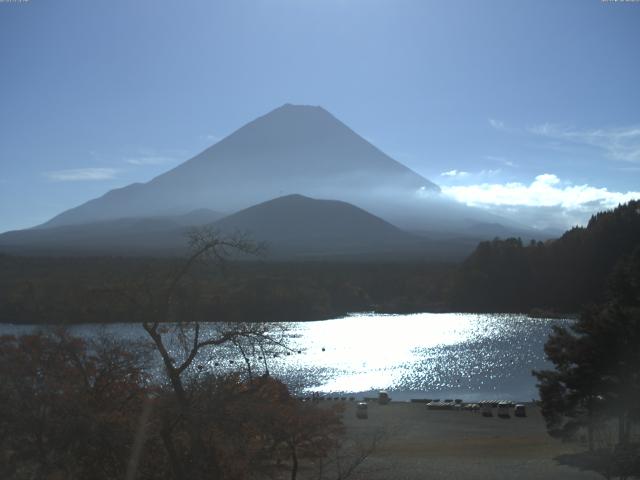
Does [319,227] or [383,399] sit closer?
[383,399]

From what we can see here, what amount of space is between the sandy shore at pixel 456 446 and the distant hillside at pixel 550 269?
33.8 m

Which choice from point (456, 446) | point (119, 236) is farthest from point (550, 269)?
point (119, 236)

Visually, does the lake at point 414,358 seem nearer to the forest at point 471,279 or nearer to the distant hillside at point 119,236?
the forest at point 471,279

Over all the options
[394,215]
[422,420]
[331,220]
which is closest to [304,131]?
[394,215]

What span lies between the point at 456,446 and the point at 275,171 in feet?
502

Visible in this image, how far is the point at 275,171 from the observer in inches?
6476

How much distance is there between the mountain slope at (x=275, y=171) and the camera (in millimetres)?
158750

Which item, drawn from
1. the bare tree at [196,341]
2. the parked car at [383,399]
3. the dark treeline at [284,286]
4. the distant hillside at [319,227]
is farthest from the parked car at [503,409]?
the distant hillside at [319,227]

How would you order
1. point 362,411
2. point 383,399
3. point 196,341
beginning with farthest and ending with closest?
point 383,399, point 362,411, point 196,341

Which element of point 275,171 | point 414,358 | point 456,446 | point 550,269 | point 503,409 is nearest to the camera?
point 456,446

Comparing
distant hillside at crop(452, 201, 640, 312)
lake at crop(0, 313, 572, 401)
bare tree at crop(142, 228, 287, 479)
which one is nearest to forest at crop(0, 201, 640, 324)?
distant hillside at crop(452, 201, 640, 312)

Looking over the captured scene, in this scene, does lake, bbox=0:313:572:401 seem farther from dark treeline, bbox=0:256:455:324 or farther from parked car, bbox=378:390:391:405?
dark treeline, bbox=0:256:455:324

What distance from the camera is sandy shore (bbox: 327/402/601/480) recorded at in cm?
1016

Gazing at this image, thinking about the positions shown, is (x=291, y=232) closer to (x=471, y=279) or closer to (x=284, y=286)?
(x=471, y=279)
